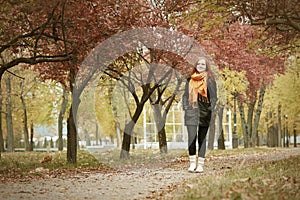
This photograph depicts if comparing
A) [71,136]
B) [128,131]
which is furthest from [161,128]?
[71,136]

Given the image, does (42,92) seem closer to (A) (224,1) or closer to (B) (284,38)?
(B) (284,38)

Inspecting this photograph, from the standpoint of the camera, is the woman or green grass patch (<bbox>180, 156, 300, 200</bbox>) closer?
green grass patch (<bbox>180, 156, 300, 200</bbox>)

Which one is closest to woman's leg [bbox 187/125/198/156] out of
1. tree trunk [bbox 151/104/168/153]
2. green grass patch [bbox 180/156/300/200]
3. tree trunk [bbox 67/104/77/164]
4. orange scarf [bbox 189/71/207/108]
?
orange scarf [bbox 189/71/207/108]

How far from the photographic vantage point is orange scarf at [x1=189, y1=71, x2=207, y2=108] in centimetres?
1058

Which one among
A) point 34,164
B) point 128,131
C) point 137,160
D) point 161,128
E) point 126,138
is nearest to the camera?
point 34,164

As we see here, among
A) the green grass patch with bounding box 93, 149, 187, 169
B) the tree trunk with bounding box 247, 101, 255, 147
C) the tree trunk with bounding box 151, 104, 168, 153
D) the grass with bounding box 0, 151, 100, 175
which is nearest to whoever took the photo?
the grass with bounding box 0, 151, 100, 175

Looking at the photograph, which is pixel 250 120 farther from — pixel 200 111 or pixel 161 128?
pixel 200 111

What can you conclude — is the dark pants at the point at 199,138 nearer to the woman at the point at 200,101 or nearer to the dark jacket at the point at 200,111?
the woman at the point at 200,101

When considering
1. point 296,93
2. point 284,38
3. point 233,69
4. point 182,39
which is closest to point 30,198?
point 284,38

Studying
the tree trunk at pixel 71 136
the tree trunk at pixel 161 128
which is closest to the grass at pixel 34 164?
the tree trunk at pixel 71 136

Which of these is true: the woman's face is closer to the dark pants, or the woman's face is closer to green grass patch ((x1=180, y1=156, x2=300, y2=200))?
the dark pants

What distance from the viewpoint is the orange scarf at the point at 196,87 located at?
10578mm

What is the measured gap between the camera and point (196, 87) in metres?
10.6

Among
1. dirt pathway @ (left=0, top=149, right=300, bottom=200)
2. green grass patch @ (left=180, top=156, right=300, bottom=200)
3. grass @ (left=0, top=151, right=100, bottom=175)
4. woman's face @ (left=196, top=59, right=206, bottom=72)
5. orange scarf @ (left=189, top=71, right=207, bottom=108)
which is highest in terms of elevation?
woman's face @ (left=196, top=59, right=206, bottom=72)
